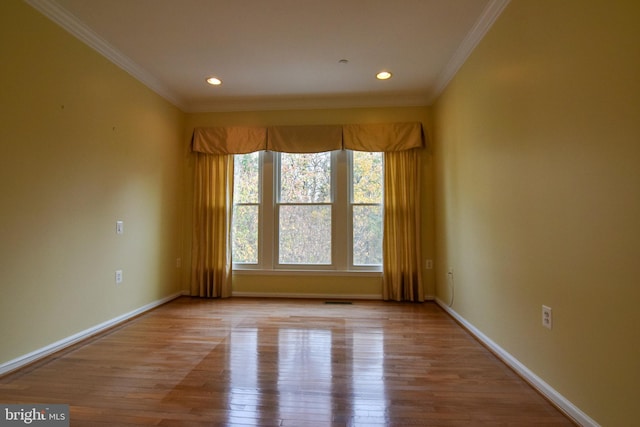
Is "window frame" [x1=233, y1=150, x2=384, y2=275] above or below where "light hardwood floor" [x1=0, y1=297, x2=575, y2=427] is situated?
above

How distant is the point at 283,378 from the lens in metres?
1.96

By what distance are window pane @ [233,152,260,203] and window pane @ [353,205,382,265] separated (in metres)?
1.42

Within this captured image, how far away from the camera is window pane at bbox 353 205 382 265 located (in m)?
4.01

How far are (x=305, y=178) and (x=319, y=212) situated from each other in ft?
1.68

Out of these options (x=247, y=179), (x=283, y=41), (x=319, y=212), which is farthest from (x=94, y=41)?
(x=319, y=212)

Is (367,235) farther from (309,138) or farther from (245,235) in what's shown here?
(245,235)

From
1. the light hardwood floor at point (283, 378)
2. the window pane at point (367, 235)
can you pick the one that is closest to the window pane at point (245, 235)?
the light hardwood floor at point (283, 378)

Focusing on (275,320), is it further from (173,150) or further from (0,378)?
(173,150)

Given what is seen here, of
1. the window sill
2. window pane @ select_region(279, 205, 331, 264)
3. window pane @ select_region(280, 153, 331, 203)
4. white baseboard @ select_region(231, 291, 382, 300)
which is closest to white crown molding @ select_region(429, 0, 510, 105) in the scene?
window pane @ select_region(280, 153, 331, 203)

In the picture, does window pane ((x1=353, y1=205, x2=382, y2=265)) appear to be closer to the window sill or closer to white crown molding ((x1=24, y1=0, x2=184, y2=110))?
the window sill

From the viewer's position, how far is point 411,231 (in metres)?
3.87

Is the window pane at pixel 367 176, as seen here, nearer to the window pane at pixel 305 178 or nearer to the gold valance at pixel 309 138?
the gold valance at pixel 309 138

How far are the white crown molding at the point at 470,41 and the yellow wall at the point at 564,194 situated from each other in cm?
7

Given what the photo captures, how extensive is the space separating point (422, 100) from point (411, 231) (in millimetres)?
1727
